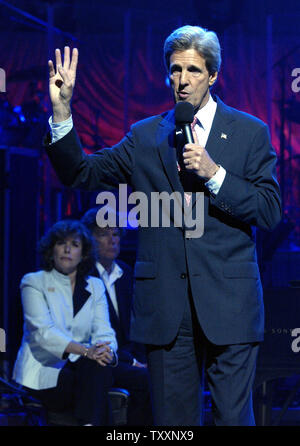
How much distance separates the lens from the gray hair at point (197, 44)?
80.2 inches

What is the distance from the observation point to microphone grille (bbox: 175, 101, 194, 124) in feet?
6.29

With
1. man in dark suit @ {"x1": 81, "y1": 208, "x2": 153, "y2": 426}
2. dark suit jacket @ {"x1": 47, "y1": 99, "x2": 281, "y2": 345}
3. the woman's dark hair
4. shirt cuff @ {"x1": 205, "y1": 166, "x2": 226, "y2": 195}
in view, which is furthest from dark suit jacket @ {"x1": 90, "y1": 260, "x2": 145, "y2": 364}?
shirt cuff @ {"x1": 205, "y1": 166, "x2": 226, "y2": 195}

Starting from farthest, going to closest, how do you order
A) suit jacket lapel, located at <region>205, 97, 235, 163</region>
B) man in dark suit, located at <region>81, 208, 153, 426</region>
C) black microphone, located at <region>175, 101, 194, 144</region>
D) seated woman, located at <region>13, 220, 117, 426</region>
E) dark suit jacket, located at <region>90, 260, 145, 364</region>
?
dark suit jacket, located at <region>90, 260, 145, 364</region>
man in dark suit, located at <region>81, 208, 153, 426</region>
seated woman, located at <region>13, 220, 117, 426</region>
suit jacket lapel, located at <region>205, 97, 235, 163</region>
black microphone, located at <region>175, 101, 194, 144</region>

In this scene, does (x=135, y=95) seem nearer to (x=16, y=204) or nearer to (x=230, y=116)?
(x=16, y=204)

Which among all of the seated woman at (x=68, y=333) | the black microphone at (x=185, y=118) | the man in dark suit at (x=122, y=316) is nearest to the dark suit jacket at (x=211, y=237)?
the black microphone at (x=185, y=118)

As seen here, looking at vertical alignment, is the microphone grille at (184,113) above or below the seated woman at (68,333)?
above

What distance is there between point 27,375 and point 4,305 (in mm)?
1322

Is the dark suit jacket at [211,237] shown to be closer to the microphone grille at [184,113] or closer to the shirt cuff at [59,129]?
the shirt cuff at [59,129]

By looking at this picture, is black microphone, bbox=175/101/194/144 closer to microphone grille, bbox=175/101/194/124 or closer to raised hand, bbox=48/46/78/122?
microphone grille, bbox=175/101/194/124

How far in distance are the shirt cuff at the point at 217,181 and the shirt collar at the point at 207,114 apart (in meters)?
0.21

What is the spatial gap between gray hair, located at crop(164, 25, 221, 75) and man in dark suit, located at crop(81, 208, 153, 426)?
220cm

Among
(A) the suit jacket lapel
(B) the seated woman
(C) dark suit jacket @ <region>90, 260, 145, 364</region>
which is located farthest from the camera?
(C) dark suit jacket @ <region>90, 260, 145, 364</region>

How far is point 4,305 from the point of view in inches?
200

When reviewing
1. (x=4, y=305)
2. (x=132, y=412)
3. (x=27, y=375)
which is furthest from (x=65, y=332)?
(x=4, y=305)
